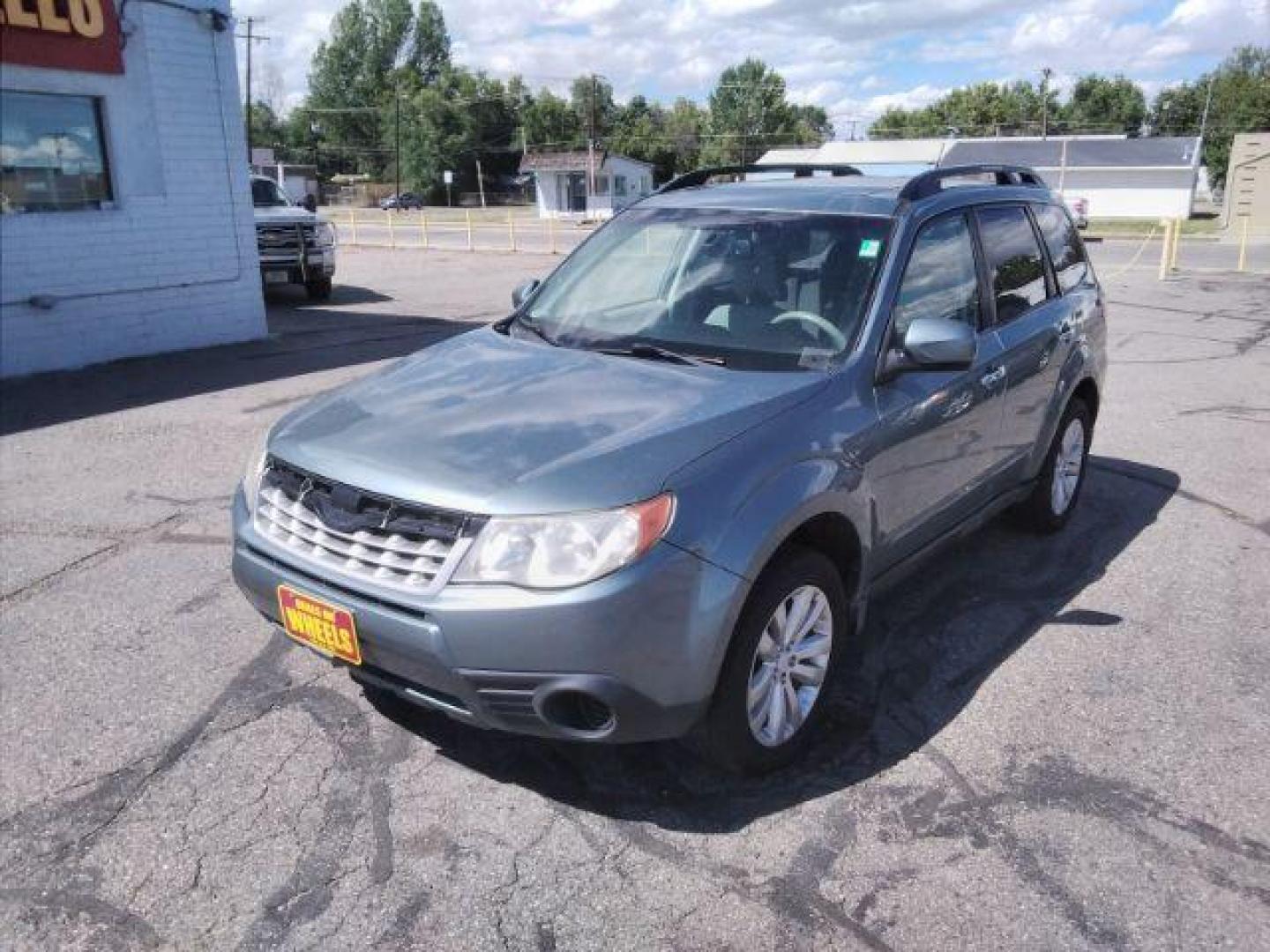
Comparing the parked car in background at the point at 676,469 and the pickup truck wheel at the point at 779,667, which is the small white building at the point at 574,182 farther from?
the pickup truck wheel at the point at 779,667

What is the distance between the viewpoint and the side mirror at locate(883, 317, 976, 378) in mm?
3363

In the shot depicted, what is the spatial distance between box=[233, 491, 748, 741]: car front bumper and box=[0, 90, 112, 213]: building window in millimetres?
8884

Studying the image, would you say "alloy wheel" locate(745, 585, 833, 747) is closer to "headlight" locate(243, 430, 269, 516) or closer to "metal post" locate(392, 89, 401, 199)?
"headlight" locate(243, 430, 269, 516)

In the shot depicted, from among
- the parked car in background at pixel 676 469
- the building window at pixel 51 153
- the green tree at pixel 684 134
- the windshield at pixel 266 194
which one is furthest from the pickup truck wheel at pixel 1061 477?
the green tree at pixel 684 134

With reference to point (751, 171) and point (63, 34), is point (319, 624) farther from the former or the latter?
point (63, 34)

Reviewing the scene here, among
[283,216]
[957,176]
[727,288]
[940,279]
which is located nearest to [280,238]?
[283,216]

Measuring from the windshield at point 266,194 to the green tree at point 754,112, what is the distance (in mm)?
96033

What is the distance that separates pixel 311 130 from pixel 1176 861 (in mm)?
113809

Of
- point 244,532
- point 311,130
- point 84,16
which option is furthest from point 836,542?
point 311,130

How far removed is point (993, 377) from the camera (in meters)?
4.14

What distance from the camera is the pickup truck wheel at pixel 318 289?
53.6 feet

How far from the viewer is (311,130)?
344 feet

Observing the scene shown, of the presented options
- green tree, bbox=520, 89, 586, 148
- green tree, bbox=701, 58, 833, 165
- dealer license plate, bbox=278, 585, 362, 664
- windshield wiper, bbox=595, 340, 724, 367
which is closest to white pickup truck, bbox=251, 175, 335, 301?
windshield wiper, bbox=595, 340, 724, 367

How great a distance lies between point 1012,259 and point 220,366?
816 centimetres
